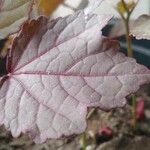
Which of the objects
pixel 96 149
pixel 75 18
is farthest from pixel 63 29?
pixel 96 149

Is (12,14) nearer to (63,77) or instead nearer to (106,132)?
(63,77)

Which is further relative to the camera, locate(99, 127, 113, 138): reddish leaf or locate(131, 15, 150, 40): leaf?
locate(99, 127, 113, 138): reddish leaf

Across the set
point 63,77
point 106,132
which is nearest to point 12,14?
point 63,77

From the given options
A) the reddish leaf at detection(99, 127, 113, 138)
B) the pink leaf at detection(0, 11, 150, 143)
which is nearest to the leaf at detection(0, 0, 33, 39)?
the pink leaf at detection(0, 11, 150, 143)

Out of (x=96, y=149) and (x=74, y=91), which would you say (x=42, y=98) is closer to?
(x=74, y=91)

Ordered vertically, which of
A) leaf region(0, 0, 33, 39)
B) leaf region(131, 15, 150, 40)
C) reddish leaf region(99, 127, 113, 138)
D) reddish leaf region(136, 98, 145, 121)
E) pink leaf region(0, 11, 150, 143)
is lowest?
reddish leaf region(136, 98, 145, 121)

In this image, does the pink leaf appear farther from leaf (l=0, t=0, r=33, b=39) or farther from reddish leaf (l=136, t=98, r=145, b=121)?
reddish leaf (l=136, t=98, r=145, b=121)
